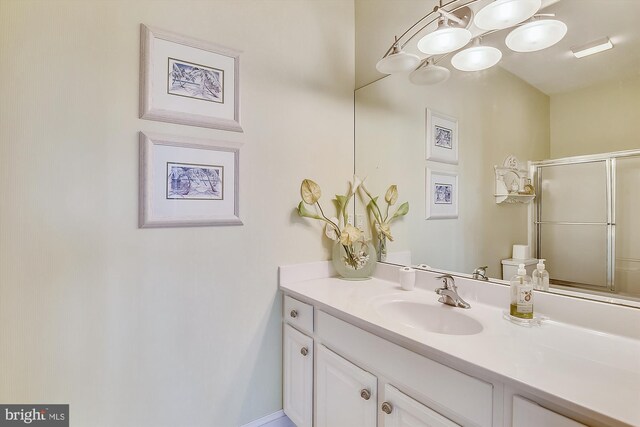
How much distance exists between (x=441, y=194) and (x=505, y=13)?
0.76m

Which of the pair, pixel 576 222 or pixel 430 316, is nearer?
pixel 576 222

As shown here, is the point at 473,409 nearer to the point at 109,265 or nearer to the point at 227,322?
the point at 227,322

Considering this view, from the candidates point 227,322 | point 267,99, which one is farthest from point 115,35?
point 227,322

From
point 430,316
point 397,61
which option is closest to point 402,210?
point 430,316

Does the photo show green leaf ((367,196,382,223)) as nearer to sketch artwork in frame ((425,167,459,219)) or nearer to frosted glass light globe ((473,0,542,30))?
sketch artwork in frame ((425,167,459,219))

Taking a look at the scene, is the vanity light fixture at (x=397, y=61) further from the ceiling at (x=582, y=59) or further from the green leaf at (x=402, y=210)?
the green leaf at (x=402, y=210)

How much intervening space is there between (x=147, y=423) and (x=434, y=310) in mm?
1299

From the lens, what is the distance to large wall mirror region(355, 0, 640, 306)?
97cm

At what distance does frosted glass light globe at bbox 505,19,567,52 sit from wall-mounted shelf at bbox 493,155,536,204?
0.41 m

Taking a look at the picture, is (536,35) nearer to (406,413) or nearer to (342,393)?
(406,413)

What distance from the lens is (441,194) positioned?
1.50m

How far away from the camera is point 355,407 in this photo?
1104 millimetres

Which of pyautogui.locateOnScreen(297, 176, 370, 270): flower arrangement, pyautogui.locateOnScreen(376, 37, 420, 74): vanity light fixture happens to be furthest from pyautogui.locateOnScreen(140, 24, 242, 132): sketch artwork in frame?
pyautogui.locateOnScreen(376, 37, 420, 74): vanity light fixture

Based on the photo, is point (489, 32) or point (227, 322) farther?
point (227, 322)
